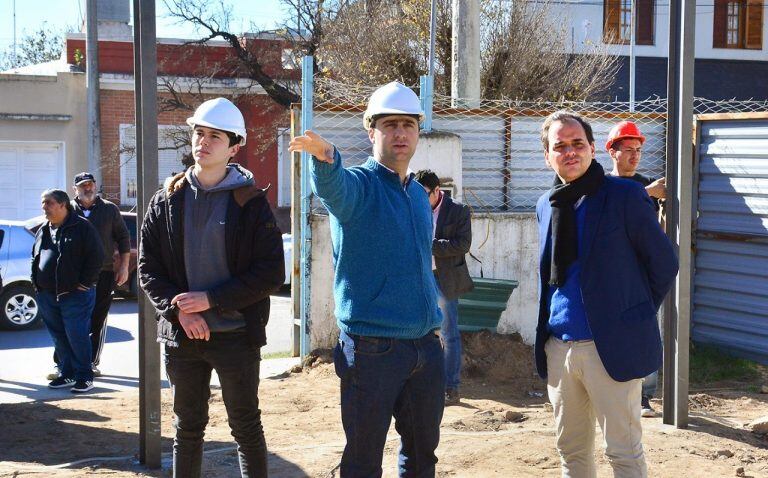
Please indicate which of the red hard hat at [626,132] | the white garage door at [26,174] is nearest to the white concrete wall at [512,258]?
the red hard hat at [626,132]

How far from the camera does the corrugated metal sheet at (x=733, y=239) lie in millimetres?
9508

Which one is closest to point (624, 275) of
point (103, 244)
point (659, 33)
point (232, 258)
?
point (232, 258)

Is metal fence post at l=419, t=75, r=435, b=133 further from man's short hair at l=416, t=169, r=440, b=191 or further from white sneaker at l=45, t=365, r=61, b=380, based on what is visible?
white sneaker at l=45, t=365, r=61, b=380

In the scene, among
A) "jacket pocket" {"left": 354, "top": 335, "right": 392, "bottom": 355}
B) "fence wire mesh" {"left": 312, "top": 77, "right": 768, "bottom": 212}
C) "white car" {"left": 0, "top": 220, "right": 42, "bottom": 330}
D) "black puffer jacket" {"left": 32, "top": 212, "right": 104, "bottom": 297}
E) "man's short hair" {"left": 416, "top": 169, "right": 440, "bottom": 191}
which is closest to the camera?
"jacket pocket" {"left": 354, "top": 335, "right": 392, "bottom": 355}

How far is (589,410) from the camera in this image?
4289mm

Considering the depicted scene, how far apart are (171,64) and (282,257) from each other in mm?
21149

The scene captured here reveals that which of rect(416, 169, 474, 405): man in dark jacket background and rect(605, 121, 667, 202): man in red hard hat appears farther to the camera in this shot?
rect(416, 169, 474, 405): man in dark jacket background

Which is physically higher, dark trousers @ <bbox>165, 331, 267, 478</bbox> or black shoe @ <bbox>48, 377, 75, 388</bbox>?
dark trousers @ <bbox>165, 331, 267, 478</bbox>

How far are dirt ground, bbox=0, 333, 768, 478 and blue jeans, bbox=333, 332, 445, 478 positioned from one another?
1.62 meters

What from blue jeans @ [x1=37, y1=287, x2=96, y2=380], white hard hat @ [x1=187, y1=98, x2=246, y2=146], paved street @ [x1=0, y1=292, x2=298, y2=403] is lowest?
paved street @ [x1=0, y1=292, x2=298, y2=403]

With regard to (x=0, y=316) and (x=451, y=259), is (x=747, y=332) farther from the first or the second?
(x=0, y=316)

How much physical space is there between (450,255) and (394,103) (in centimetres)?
360

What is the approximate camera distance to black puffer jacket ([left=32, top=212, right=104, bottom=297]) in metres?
8.63

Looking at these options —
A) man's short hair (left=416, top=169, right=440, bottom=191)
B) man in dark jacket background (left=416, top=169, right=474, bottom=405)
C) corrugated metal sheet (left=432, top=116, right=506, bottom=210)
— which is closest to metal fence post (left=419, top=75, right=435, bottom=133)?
corrugated metal sheet (left=432, top=116, right=506, bottom=210)
